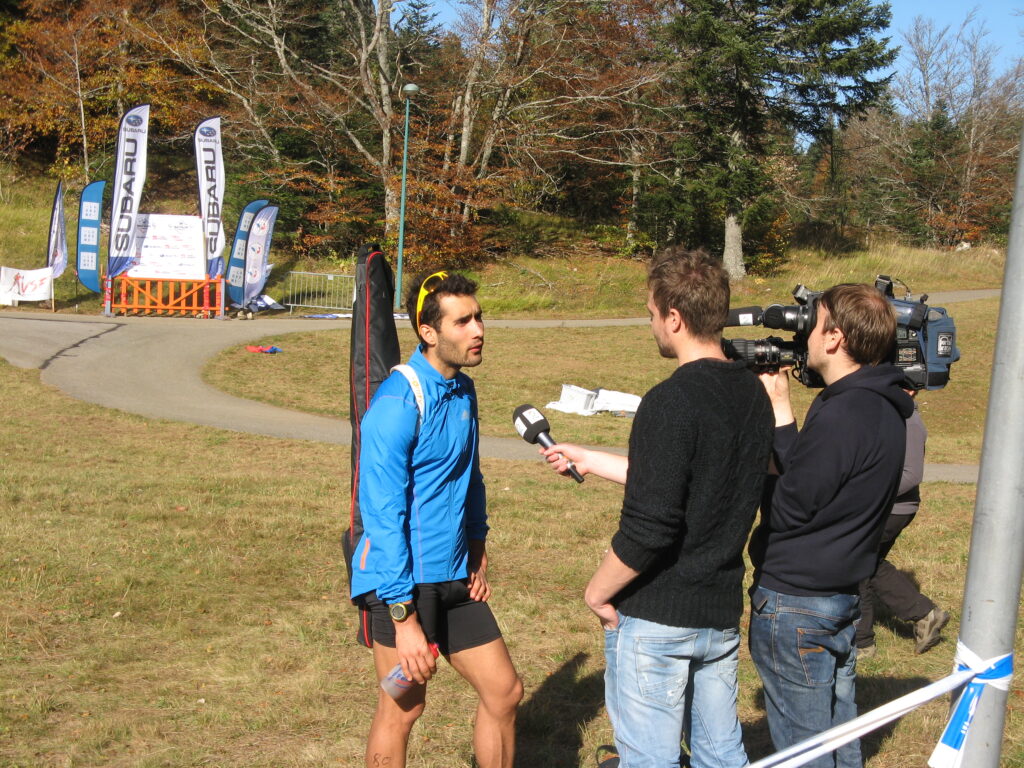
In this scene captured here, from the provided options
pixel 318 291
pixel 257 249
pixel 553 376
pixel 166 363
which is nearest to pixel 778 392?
pixel 553 376

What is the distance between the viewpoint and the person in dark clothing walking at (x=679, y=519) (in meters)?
2.36

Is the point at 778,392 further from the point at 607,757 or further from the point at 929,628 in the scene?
the point at 929,628

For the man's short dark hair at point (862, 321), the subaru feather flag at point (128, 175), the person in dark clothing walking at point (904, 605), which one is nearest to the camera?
the man's short dark hair at point (862, 321)

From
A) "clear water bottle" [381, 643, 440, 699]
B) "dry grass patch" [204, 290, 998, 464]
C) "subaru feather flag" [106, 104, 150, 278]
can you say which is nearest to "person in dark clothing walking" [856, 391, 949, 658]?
"clear water bottle" [381, 643, 440, 699]

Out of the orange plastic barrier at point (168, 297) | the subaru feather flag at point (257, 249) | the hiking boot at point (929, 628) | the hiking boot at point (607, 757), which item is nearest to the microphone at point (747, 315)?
the hiking boot at point (607, 757)

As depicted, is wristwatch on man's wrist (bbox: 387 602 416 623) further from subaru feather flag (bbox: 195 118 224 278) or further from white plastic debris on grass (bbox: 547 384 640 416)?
subaru feather flag (bbox: 195 118 224 278)

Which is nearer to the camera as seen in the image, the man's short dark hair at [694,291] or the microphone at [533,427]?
the man's short dark hair at [694,291]

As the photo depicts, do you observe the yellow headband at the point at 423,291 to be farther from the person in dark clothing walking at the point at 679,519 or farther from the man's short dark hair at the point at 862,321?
the man's short dark hair at the point at 862,321

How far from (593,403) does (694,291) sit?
12.0 m

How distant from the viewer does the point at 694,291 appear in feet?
8.12

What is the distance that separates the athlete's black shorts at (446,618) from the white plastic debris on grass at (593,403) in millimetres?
11254

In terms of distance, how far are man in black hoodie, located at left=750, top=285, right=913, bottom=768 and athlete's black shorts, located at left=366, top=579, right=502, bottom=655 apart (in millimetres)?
869

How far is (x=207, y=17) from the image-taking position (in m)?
34.3

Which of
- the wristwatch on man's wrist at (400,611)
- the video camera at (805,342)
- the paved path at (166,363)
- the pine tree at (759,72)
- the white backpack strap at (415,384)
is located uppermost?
the pine tree at (759,72)
